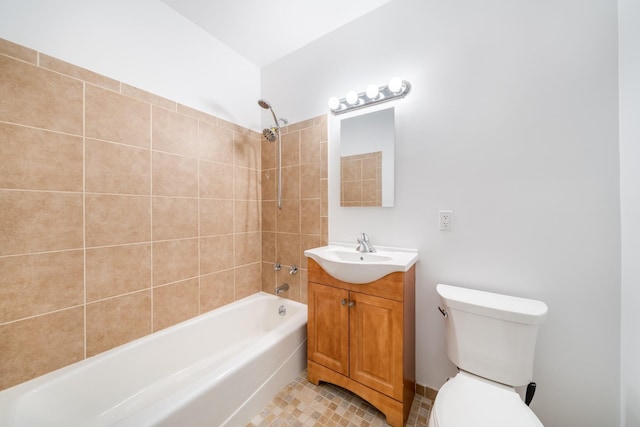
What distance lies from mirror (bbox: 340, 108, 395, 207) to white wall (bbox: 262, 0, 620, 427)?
7cm

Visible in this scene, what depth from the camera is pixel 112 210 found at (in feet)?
4.40

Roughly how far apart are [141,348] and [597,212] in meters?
2.55

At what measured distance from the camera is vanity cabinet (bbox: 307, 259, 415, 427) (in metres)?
1.23

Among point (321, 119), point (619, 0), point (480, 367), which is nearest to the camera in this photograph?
point (619, 0)

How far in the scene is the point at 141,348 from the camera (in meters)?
1.42

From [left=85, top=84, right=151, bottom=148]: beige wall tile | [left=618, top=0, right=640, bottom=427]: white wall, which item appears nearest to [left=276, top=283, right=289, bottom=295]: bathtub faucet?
[left=85, top=84, right=151, bottom=148]: beige wall tile

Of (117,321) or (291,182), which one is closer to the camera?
(117,321)

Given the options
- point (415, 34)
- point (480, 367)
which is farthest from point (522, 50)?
point (480, 367)

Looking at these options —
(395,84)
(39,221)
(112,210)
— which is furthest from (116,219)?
(395,84)

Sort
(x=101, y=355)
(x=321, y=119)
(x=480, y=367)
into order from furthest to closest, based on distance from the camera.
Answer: (x=321, y=119), (x=101, y=355), (x=480, y=367)

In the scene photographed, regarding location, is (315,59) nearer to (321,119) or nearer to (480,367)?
(321,119)

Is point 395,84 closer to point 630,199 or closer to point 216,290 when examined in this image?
point 630,199

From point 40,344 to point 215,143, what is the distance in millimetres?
1523

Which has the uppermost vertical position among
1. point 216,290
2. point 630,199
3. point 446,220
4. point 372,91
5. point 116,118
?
point 372,91
